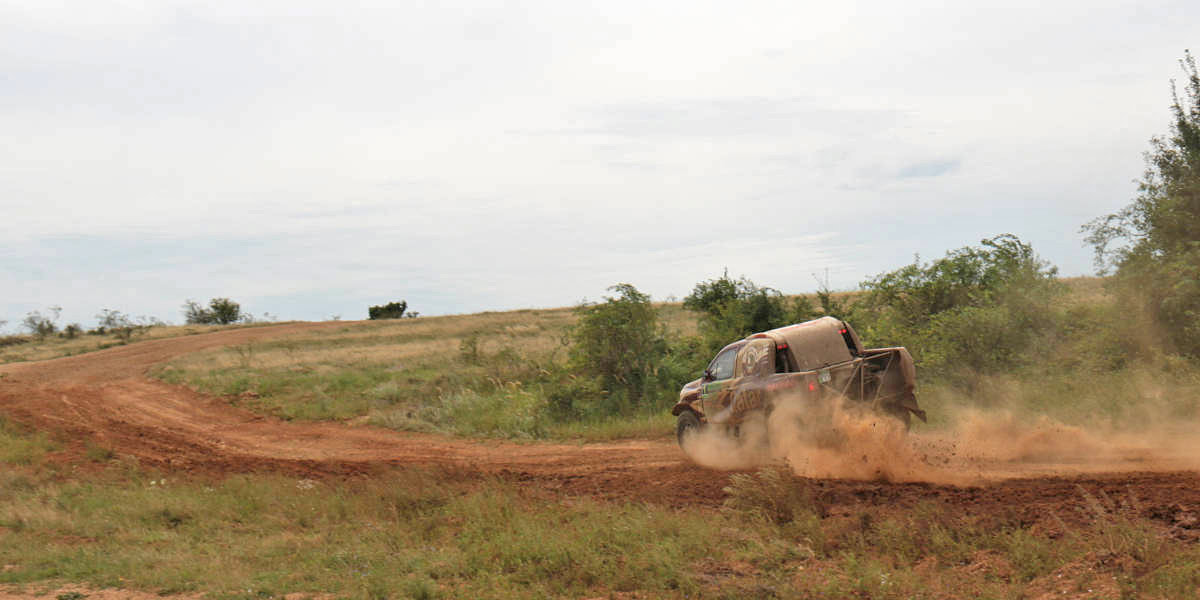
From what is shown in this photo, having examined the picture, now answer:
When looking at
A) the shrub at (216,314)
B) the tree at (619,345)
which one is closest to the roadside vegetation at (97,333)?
the shrub at (216,314)

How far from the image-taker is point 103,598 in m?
8.19

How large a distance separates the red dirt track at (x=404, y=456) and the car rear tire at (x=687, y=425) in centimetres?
49

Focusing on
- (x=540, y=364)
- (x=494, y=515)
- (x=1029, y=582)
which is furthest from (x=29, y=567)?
(x=540, y=364)

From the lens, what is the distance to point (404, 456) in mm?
16641

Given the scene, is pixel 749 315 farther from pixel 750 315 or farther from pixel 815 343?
pixel 815 343

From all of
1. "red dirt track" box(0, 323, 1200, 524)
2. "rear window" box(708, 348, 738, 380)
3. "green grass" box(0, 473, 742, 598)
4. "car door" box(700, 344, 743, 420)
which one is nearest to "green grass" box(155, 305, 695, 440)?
"red dirt track" box(0, 323, 1200, 524)

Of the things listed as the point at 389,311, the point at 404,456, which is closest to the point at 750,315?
the point at 404,456

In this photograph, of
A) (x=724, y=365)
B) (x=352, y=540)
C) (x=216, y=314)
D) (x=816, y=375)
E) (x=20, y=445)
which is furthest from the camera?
(x=216, y=314)

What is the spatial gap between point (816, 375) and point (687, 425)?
2.87 meters

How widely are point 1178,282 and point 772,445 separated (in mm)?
9426

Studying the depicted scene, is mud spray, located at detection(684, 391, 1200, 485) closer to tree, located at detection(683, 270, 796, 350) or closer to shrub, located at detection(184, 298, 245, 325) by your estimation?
tree, located at detection(683, 270, 796, 350)

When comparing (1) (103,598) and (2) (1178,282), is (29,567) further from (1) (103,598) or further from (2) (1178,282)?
(2) (1178,282)

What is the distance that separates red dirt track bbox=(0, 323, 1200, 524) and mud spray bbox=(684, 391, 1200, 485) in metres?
0.42

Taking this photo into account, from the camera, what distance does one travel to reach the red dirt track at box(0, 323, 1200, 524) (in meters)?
8.55
